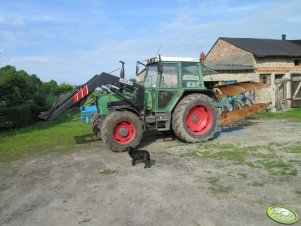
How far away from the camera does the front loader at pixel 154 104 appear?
8.19 m

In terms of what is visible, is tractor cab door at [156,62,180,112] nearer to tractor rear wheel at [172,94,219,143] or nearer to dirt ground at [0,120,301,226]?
tractor rear wheel at [172,94,219,143]

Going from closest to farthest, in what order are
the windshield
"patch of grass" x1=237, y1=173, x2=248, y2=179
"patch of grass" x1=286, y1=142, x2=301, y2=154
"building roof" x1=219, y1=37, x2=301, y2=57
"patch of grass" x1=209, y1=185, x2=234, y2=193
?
"patch of grass" x1=209, y1=185, x2=234, y2=193 → "patch of grass" x1=237, y1=173, x2=248, y2=179 → "patch of grass" x1=286, y1=142, x2=301, y2=154 → the windshield → "building roof" x1=219, y1=37, x2=301, y2=57

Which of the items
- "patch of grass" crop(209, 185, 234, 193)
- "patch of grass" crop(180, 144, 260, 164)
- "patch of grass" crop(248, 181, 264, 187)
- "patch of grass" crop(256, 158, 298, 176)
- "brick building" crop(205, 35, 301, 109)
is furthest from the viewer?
"brick building" crop(205, 35, 301, 109)

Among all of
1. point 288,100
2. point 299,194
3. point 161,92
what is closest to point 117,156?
point 161,92

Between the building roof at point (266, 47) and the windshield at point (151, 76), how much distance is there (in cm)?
1541

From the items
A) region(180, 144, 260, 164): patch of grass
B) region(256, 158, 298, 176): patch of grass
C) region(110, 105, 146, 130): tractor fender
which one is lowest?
region(256, 158, 298, 176): patch of grass

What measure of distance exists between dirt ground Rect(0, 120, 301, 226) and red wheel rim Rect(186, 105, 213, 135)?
849mm

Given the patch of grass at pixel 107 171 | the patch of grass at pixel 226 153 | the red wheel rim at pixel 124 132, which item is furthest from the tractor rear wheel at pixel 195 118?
the patch of grass at pixel 107 171

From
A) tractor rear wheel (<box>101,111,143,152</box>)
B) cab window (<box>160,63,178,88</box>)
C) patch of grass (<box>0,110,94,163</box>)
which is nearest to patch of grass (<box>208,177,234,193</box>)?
tractor rear wheel (<box>101,111,143,152</box>)

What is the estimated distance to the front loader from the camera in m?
8.19

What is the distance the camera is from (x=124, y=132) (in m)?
8.16

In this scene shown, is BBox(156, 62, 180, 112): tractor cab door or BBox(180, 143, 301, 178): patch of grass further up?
BBox(156, 62, 180, 112): tractor cab door

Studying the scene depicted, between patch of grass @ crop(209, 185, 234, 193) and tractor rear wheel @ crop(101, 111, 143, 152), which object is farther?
tractor rear wheel @ crop(101, 111, 143, 152)

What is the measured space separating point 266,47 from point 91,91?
21.0 metres
